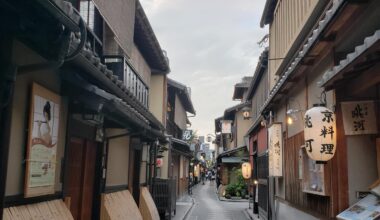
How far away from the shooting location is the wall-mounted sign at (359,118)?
7.80 m

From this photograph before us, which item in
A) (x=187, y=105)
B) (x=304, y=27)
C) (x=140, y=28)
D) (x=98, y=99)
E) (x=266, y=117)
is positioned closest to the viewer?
(x=98, y=99)

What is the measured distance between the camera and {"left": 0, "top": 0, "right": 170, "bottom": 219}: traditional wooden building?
5.33 m

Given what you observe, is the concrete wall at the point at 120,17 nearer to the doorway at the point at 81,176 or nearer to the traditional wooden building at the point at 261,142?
the doorway at the point at 81,176

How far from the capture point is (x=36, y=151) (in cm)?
677

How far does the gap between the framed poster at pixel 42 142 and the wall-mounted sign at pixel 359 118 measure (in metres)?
5.34

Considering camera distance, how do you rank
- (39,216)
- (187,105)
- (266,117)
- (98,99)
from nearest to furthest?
1. (39,216)
2. (98,99)
3. (266,117)
4. (187,105)

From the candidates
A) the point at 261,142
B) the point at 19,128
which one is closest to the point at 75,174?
the point at 19,128

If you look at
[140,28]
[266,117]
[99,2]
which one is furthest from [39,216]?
[266,117]

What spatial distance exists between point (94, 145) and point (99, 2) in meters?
3.88

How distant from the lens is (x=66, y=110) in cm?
838

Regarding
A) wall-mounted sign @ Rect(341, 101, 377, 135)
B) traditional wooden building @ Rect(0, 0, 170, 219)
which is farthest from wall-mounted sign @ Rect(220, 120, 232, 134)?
wall-mounted sign @ Rect(341, 101, 377, 135)

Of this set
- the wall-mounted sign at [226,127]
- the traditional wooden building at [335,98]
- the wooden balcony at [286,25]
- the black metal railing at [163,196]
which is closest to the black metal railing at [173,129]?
the wall-mounted sign at [226,127]

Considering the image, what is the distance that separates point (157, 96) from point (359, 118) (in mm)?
19158

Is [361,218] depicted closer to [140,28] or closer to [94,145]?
[94,145]
